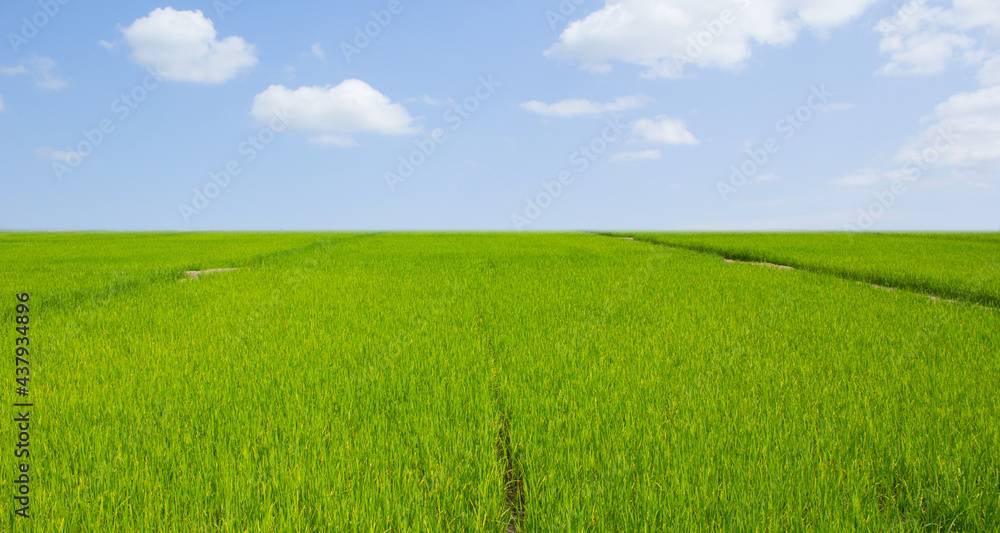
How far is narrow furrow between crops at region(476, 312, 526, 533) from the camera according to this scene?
182 centimetres

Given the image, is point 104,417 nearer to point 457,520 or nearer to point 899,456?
point 457,520

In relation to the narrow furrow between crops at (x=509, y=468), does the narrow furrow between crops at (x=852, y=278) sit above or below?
above

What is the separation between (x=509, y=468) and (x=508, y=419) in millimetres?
397

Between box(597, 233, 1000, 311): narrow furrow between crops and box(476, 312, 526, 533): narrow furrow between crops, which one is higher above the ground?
box(597, 233, 1000, 311): narrow furrow between crops

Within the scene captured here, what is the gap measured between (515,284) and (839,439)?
5.42 m

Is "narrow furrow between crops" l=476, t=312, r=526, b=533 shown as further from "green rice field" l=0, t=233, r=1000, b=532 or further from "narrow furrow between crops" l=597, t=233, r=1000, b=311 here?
"narrow furrow between crops" l=597, t=233, r=1000, b=311

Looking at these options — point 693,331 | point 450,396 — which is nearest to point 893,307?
point 693,331

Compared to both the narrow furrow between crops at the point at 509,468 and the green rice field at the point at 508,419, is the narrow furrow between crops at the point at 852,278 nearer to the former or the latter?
the green rice field at the point at 508,419

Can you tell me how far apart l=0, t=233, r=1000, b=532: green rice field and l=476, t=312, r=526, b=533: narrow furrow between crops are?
0.05 ft

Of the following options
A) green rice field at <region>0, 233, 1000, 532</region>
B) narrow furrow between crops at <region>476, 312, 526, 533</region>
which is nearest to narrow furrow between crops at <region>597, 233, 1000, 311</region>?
green rice field at <region>0, 233, 1000, 532</region>

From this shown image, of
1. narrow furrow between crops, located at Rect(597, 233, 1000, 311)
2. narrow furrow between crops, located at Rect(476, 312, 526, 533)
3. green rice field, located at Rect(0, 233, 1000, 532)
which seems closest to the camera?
green rice field, located at Rect(0, 233, 1000, 532)

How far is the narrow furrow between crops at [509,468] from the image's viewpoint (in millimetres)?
1825

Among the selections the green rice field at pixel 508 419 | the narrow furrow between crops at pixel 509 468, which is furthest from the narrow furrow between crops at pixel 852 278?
the narrow furrow between crops at pixel 509 468

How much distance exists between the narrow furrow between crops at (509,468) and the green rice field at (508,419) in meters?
0.02
